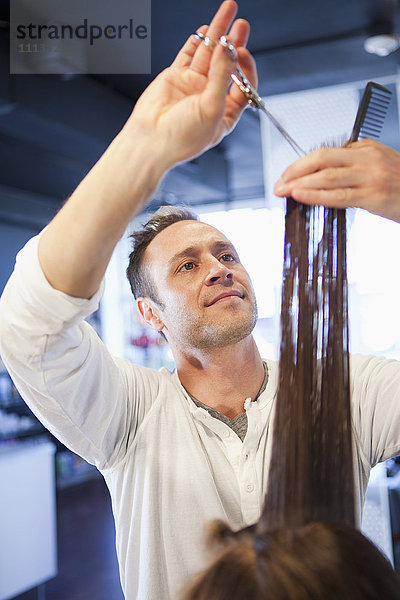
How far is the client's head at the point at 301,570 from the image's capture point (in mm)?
688

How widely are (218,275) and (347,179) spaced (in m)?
0.62

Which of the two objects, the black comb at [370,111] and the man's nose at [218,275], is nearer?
the black comb at [370,111]

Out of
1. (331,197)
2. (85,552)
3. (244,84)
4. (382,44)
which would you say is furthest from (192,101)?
(85,552)

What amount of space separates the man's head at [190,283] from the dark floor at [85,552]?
262cm

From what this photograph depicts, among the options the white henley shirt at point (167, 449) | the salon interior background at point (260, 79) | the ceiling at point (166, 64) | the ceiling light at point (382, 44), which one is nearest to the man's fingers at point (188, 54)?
the white henley shirt at point (167, 449)

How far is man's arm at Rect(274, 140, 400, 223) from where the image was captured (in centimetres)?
86

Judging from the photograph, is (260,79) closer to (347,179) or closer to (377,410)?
(377,410)

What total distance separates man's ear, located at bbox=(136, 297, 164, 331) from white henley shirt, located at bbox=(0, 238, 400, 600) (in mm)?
262

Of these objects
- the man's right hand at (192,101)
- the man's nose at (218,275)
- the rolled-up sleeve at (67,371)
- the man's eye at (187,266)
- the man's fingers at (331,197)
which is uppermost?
the man's right hand at (192,101)

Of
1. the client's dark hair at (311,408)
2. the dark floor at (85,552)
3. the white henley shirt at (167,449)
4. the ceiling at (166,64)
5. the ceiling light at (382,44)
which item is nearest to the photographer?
the client's dark hair at (311,408)

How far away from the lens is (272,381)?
150 cm

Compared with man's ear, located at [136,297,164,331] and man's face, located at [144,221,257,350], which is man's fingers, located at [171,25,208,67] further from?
man's ear, located at [136,297,164,331]

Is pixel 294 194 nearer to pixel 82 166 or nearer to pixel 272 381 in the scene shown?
pixel 272 381

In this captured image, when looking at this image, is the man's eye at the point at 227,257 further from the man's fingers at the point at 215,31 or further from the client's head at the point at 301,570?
the client's head at the point at 301,570
